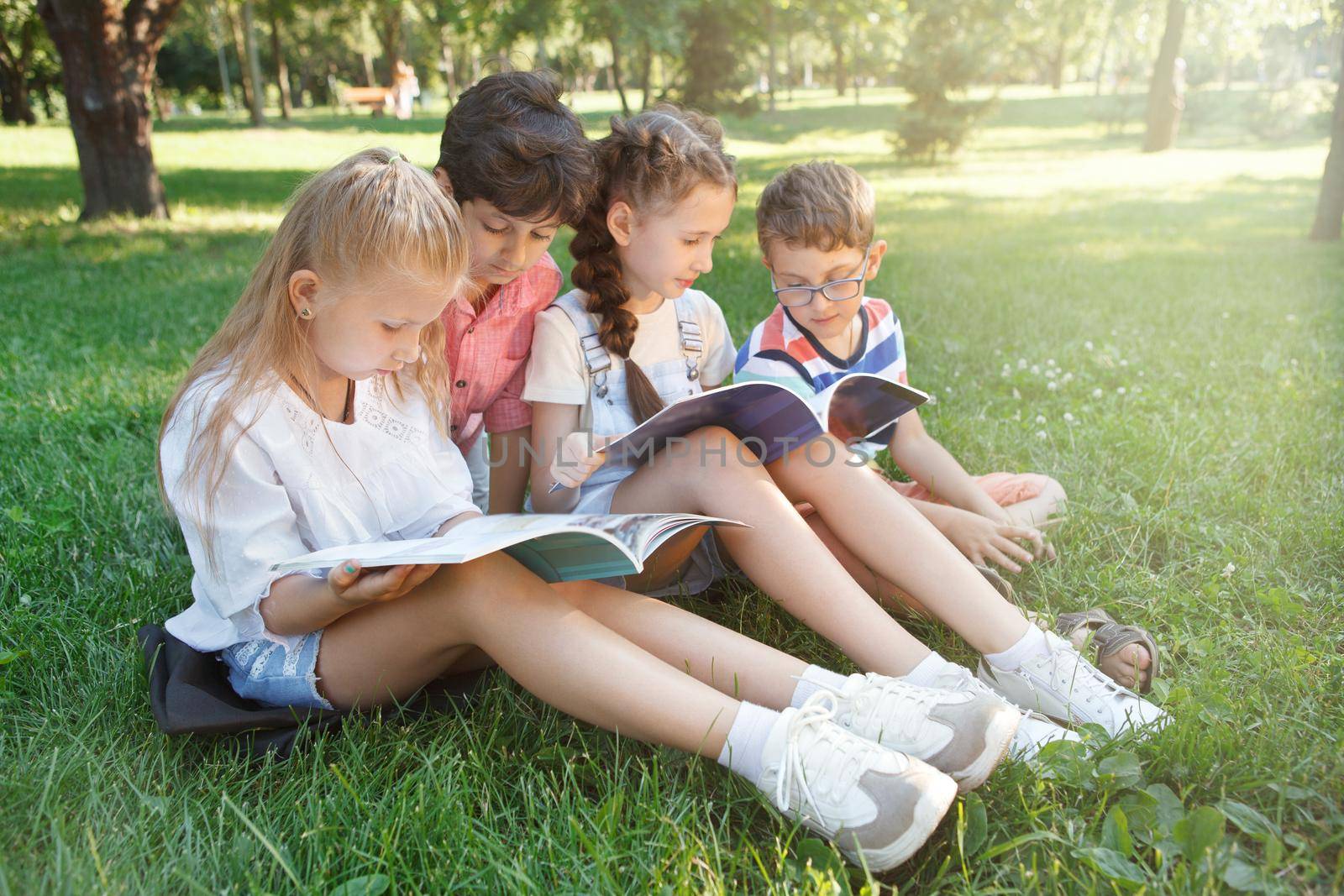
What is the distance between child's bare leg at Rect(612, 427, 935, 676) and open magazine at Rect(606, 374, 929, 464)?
54 mm

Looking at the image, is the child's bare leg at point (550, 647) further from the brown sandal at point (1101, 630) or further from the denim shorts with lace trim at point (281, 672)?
the brown sandal at point (1101, 630)

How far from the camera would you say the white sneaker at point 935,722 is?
5.30 ft

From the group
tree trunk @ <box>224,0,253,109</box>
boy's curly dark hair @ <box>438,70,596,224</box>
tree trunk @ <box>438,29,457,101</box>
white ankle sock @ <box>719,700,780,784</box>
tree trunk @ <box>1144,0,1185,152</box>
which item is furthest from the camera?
tree trunk @ <box>438,29,457,101</box>

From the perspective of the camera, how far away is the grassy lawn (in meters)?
1.51

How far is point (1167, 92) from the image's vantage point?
17828mm

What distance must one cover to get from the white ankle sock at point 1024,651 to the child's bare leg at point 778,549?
7.0 inches

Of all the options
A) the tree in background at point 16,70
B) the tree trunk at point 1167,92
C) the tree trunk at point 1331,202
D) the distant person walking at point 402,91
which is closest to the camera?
the tree trunk at point 1331,202

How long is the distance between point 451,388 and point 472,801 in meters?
1.03

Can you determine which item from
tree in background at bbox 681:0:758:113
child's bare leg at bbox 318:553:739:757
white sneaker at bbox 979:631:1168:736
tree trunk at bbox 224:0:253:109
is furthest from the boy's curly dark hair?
tree trunk at bbox 224:0:253:109

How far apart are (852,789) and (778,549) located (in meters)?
0.57

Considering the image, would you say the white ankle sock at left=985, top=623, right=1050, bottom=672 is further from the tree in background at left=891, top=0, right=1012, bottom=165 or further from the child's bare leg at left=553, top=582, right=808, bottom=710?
the tree in background at left=891, top=0, right=1012, bottom=165

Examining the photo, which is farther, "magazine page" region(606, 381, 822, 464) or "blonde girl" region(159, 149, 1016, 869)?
"magazine page" region(606, 381, 822, 464)

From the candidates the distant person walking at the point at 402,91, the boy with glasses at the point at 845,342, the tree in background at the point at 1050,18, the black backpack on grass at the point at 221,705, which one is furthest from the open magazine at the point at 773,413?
the distant person walking at the point at 402,91

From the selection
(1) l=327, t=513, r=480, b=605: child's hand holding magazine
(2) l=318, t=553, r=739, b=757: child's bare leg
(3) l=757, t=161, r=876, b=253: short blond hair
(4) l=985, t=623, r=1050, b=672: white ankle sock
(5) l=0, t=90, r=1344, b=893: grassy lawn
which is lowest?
(5) l=0, t=90, r=1344, b=893: grassy lawn
